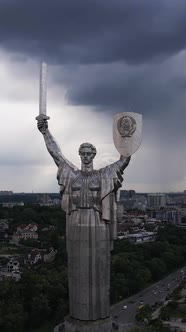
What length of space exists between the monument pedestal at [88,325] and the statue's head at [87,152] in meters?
3.17

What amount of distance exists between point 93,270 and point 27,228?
74.1 metres

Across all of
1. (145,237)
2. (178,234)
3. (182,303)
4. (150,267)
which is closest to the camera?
(182,303)

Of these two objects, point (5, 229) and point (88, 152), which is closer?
point (88, 152)

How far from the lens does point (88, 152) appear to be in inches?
390

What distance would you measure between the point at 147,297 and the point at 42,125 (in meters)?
40.2

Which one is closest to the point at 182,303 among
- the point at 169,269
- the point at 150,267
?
the point at 150,267

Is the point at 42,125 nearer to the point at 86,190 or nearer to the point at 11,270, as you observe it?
the point at 86,190

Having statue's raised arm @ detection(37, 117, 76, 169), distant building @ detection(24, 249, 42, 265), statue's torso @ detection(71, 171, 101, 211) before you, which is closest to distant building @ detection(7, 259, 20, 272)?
distant building @ detection(24, 249, 42, 265)

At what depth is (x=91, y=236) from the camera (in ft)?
31.4

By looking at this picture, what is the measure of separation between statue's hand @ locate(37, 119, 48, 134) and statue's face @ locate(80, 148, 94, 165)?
3.56ft

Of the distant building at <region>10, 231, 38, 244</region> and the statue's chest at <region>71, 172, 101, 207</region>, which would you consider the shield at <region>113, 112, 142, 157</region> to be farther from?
the distant building at <region>10, 231, 38, 244</region>

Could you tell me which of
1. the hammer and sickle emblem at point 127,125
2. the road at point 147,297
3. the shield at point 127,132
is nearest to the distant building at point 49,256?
the road at point 147,297

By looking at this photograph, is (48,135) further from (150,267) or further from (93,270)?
(150,267)

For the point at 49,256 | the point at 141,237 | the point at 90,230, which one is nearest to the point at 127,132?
the point at 90,230
